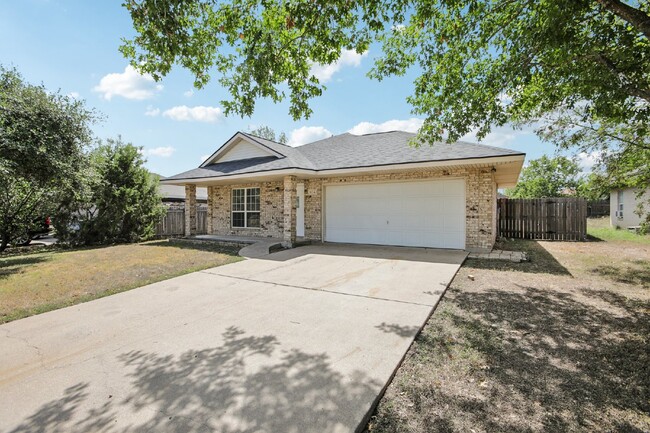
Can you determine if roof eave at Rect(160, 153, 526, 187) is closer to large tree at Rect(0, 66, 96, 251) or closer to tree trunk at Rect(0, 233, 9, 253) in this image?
large tree at Rect(0, 66, 96, 251)

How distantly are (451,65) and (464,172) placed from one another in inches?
176

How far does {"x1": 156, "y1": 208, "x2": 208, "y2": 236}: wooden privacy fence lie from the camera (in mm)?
16156

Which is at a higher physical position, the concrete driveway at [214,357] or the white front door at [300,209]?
the white front door at [300,209]

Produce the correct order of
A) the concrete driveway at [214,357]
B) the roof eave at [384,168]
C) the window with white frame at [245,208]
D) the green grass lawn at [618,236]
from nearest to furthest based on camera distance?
the concrete driveway at [214,357], the roof eave at [384,168], the green grass lawn at [618,236], the window with white frame at [245,208]

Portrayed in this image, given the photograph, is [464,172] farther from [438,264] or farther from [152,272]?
[152,272]

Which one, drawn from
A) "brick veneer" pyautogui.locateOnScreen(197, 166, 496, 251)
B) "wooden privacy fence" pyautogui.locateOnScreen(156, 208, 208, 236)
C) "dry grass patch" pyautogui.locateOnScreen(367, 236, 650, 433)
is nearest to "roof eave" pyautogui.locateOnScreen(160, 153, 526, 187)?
"brick veneer" pyautogui.locateOnScreen(197, 166, 496, 251)

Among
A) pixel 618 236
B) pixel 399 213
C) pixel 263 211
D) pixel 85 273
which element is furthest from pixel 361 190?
pixel 618 236

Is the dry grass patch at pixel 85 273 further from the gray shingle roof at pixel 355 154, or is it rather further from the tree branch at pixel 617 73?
the tree branch at pixel 617 73

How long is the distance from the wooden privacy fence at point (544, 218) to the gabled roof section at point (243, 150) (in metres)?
10.8

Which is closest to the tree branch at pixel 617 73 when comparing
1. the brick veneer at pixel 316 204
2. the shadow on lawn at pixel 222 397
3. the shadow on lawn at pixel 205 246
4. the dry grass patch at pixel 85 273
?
the brick veneer at pixel 316 204

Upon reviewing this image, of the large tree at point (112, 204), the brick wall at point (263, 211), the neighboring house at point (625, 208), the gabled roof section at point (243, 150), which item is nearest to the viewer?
the large tree at point (112, 204)

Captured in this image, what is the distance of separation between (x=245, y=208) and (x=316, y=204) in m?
3.81

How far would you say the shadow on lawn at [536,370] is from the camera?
7.80 ft

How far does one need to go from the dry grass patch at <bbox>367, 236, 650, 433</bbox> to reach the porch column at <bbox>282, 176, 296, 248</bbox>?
21.2ft
